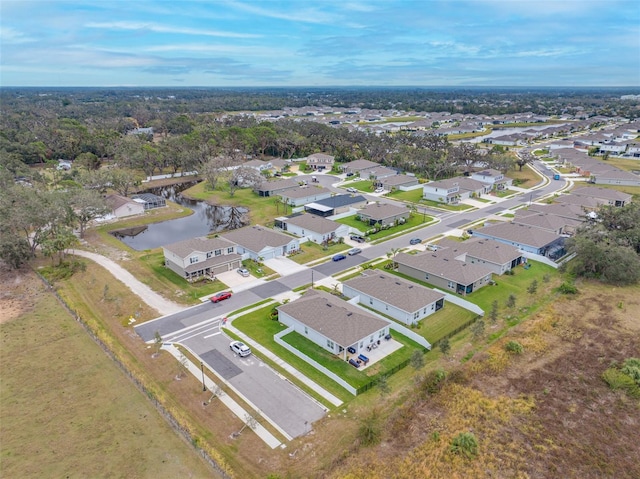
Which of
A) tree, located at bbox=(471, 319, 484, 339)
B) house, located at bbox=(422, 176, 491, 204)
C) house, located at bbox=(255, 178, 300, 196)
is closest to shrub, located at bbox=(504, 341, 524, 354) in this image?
tree, located at bbox=(471, 319, 484, 339)

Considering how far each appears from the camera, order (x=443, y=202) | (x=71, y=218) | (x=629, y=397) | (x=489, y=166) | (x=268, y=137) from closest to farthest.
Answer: (x=629, y=397) → (x=71, y=218) → (x=443, y=202) → (x=489, y=166) → (x=268, y=137)

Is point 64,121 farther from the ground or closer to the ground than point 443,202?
farther from the ground

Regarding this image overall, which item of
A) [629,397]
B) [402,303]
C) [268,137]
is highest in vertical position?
[268,137]

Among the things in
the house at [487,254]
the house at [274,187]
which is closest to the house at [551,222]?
the house at [487,254]

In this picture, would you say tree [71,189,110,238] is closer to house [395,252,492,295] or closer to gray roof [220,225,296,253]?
gray roof [220,225,296,253]

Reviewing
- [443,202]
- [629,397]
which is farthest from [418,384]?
[443,202]

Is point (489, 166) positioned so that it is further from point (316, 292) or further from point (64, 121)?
point (64, 121)

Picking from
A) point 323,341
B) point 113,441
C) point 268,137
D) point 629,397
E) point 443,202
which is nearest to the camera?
point 113,441

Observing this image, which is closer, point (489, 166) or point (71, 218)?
point (71, 218)
